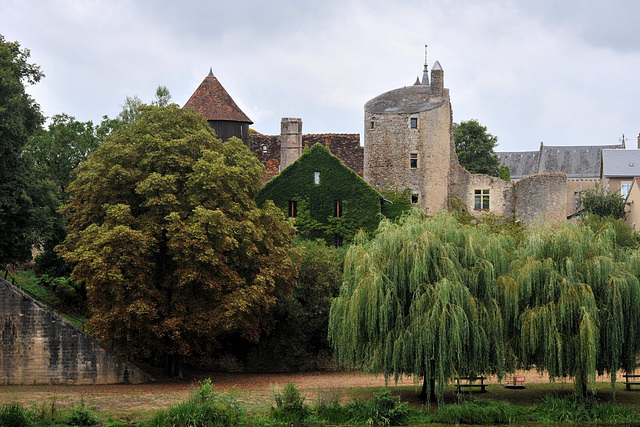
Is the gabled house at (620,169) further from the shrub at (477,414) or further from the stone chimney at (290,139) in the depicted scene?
the shrub at (477,414)

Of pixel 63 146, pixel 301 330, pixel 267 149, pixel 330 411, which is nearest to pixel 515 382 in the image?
pixel 330 411

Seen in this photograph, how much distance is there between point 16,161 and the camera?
96.9 ft

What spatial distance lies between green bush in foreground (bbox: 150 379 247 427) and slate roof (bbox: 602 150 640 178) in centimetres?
5074

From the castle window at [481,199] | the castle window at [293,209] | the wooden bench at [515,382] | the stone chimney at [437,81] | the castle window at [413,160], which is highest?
the stone chimney at [437,81]

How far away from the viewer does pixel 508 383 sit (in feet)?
90.0

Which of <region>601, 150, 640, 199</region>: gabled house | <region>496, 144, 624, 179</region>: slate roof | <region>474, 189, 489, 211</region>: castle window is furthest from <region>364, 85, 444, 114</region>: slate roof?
<region>496, 144, 624, 179</region>: slate roof

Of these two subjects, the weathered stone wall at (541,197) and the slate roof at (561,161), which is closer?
the weathered stone wall at (541,197)

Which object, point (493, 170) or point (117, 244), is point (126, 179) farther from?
point (493, 170)

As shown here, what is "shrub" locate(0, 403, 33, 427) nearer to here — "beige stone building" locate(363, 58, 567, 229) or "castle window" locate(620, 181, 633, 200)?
"beige stone building" locate(363, 58, 567, 229)

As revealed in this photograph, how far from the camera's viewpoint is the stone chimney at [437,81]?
152ft

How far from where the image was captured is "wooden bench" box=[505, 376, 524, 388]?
26656mm

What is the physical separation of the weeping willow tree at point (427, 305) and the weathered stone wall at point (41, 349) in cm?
861

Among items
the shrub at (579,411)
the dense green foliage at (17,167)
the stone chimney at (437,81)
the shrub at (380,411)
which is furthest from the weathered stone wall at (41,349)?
the stone chimney at (437,81)

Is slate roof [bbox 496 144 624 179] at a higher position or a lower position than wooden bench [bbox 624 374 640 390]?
higher
